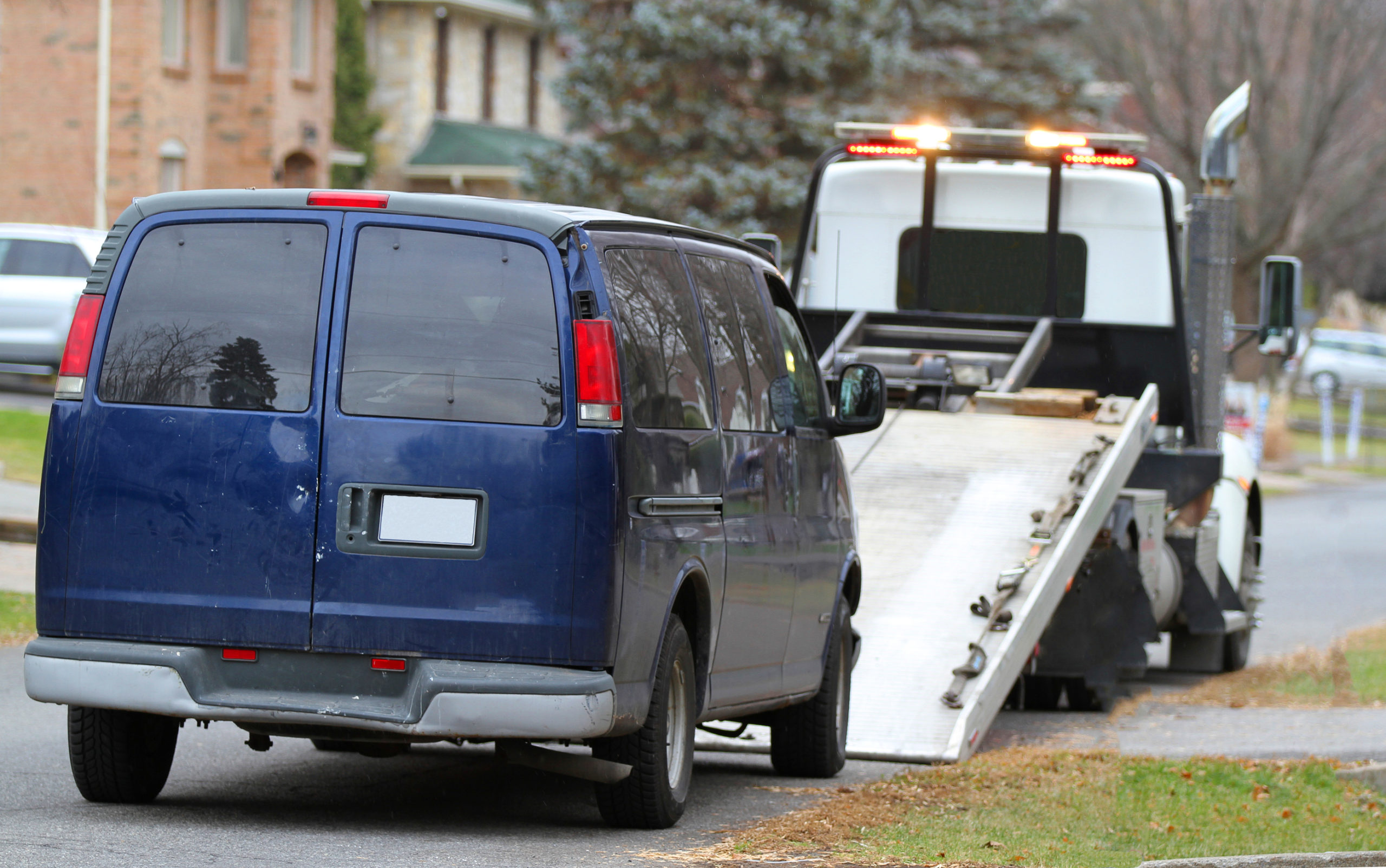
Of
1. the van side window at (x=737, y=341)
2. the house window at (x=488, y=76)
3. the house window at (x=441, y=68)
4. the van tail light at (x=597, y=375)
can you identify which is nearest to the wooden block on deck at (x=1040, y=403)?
the van side window at (x=737, y=341)

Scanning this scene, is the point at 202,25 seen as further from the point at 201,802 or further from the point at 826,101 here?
the point at 201,802

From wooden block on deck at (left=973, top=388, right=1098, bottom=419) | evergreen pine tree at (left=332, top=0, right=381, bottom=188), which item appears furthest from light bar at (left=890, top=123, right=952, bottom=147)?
evergreen pine tree at (left=332, top=0, right=381, bottom=188)

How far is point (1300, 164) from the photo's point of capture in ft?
123

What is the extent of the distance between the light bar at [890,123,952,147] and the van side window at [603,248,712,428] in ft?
21.3

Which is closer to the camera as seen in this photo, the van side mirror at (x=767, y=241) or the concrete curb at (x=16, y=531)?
the van side mirror at (x=767, y=241)

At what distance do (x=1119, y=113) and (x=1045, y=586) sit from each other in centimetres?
3184

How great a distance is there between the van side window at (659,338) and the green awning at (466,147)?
107 feet

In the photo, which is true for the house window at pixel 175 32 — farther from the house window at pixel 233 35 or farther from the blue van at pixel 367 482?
the blue van at pixel 367 482

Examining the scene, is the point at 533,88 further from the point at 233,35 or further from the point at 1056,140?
the point at 1056,140

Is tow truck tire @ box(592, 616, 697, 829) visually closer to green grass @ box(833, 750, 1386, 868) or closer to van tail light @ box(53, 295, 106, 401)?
green grass @ box(833, 750, 1386, 868)

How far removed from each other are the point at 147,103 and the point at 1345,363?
38.3 metres

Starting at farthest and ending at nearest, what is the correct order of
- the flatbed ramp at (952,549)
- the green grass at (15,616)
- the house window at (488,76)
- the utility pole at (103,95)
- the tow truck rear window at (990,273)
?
the house window at (488,76), the utility pole at (103,95), the tow truck rear window at (990,273), the green grass at (15,616), the flatbed ramp at (952,549)

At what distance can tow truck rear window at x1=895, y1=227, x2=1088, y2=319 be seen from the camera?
13.6 metres

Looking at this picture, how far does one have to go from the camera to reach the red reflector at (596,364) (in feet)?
20.7
